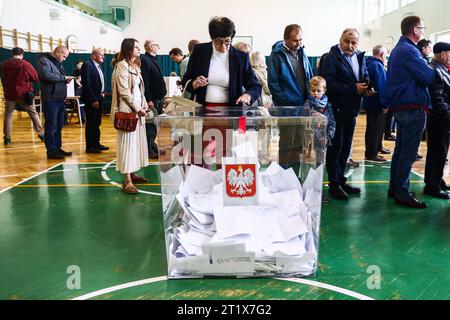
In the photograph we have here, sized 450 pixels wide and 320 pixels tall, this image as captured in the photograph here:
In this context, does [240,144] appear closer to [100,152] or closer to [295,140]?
[295,140]

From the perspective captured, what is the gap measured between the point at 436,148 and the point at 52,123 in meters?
4.78

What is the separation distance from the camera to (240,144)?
7.90 ft

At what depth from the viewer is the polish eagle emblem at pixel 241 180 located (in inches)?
93.5

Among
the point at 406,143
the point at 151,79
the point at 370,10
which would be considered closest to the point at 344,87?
the point at 406,143

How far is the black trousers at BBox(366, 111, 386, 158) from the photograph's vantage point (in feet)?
19.2

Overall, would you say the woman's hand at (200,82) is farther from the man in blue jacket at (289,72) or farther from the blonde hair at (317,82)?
the blonde hair at (317,82)

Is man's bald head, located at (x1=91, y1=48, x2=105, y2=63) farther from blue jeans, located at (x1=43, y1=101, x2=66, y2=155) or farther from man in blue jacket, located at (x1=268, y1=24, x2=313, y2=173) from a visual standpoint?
man in blue jacket, located at (x1=268, y1=24, x2=313, y2=173)

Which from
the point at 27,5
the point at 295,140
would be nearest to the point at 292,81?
the point at 295,140

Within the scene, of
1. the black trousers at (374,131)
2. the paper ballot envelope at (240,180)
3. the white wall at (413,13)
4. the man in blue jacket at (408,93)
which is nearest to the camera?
the paper ballot envelope at (240,180)

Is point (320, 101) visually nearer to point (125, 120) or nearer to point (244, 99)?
point (244, 99)

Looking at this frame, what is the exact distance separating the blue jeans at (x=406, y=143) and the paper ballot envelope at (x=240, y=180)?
6.28 feet

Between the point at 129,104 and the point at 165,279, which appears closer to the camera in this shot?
the point at 165,279

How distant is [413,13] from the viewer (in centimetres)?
1416

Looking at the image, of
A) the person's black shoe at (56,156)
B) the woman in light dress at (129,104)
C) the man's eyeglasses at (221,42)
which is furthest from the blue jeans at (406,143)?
the person's black shoe at (56,156)
